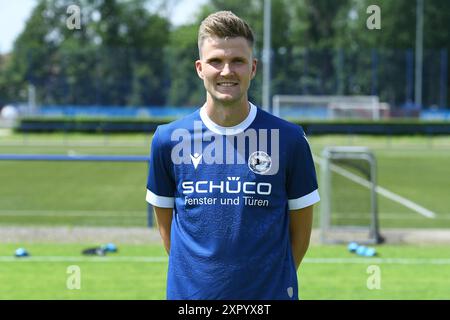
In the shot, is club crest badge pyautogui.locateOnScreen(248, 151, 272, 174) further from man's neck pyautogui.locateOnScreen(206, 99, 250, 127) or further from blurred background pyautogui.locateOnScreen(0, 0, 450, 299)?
blurred background pyautogui.locateOnScreen(0, 0, 450, 299)

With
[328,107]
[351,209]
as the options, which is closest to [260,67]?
[328,107]

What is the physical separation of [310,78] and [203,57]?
→ 167 ft

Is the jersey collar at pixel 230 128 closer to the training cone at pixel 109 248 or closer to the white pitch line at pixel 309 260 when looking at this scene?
the white pitch line at pixel 309 260

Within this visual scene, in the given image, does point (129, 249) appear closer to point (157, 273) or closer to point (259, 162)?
point (157, 273)

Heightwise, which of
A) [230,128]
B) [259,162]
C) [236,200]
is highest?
[230,128]

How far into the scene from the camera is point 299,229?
324cm

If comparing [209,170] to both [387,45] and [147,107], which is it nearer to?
[147,107]

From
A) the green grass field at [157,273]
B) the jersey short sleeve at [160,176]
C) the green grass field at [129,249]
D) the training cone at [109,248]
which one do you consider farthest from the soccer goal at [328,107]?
the jersey short sleeve at [160,176]

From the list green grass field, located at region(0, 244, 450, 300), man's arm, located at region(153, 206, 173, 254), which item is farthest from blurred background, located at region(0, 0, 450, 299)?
man's arm, located at region(153, 206, 173, 254)

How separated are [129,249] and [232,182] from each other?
21.7 feet

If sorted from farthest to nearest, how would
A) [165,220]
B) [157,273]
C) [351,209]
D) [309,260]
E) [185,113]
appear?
[185,113] < [351,209] < [309,260] < [157,273] < [165,220]

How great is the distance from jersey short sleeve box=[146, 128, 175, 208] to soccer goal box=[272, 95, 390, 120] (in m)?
43.2

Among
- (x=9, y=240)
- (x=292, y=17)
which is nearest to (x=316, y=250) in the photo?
(x=9, y=240)
